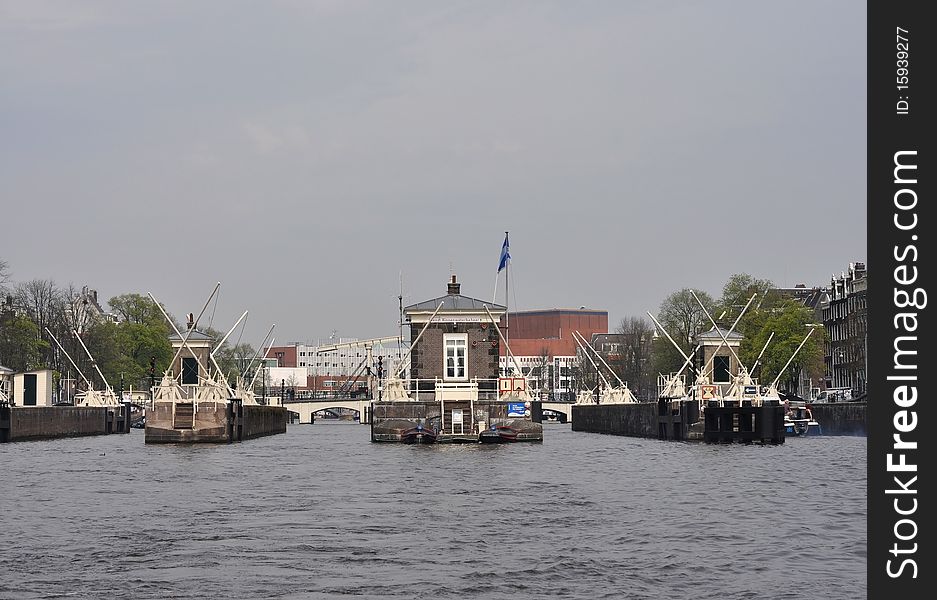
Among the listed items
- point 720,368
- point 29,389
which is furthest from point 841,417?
point 29,389

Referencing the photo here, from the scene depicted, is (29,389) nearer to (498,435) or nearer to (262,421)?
(262,421)

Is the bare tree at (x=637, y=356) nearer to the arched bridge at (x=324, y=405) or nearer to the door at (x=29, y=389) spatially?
the arched bridge at (x=324, y=405)

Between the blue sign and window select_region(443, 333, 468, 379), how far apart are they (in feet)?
22.1

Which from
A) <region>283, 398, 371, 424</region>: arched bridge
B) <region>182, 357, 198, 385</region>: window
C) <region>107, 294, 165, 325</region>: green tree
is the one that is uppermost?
<region>107, 294, 165, 325</region>: green tree

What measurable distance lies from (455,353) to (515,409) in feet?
25.1

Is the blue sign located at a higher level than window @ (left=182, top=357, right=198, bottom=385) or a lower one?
lower

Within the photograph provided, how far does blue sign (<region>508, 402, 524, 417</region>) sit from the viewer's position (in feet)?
275

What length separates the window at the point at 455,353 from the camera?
3541 inches

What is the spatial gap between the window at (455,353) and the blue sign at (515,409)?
674 cm

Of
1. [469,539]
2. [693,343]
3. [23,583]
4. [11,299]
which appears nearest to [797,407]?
[693,343]

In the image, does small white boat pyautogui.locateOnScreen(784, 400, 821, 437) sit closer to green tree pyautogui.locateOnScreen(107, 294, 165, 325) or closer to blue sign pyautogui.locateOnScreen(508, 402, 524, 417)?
blue sign pyautogui.locateOnScreen(508, 402, 524, 417)
